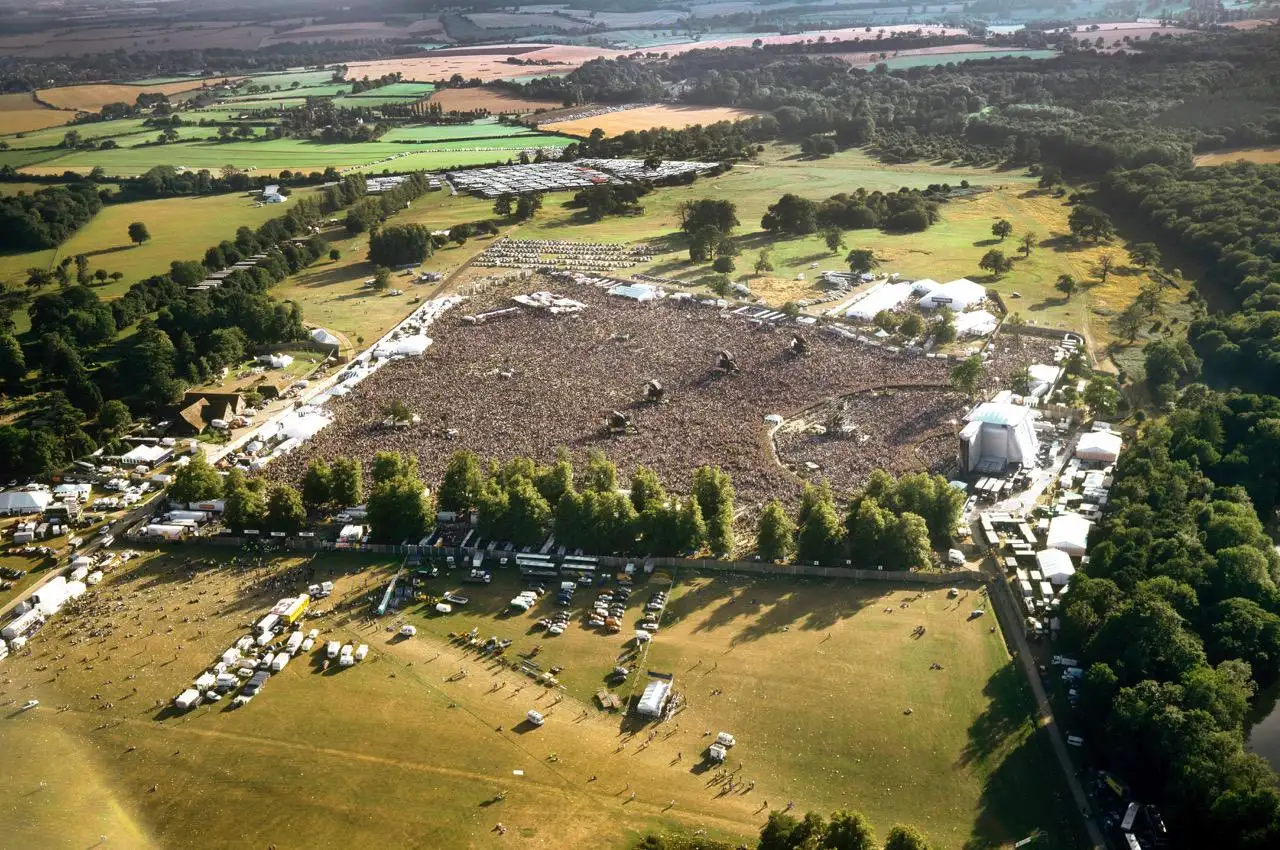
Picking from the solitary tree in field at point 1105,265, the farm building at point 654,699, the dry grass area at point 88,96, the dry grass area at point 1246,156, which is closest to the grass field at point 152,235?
the farm building at point 654,699

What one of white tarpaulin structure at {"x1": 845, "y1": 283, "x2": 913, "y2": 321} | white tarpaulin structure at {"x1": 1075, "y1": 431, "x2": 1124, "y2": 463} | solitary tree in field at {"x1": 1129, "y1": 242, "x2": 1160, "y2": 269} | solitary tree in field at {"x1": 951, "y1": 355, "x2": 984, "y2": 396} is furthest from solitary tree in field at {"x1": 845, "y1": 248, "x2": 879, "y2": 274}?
white tarpaulin structure at {"x1": 1075, "y1": 431, "x2": 1124, "y2": 463}

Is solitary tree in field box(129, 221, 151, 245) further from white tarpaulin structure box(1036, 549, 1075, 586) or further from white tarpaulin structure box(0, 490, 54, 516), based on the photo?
white tarpaulin structure box(1036, 549, 1075, 586)

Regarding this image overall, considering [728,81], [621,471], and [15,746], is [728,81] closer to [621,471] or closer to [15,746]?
[621,471]

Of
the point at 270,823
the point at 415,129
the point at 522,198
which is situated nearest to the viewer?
the point at 270,823

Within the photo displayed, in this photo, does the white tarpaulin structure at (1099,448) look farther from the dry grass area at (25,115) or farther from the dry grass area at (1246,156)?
the dry grass area at (25,115)

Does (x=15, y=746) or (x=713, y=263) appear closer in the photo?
(x=15, y=746)

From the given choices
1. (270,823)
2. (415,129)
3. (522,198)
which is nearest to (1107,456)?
(270,823)

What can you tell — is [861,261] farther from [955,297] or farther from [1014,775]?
[1014,775]
